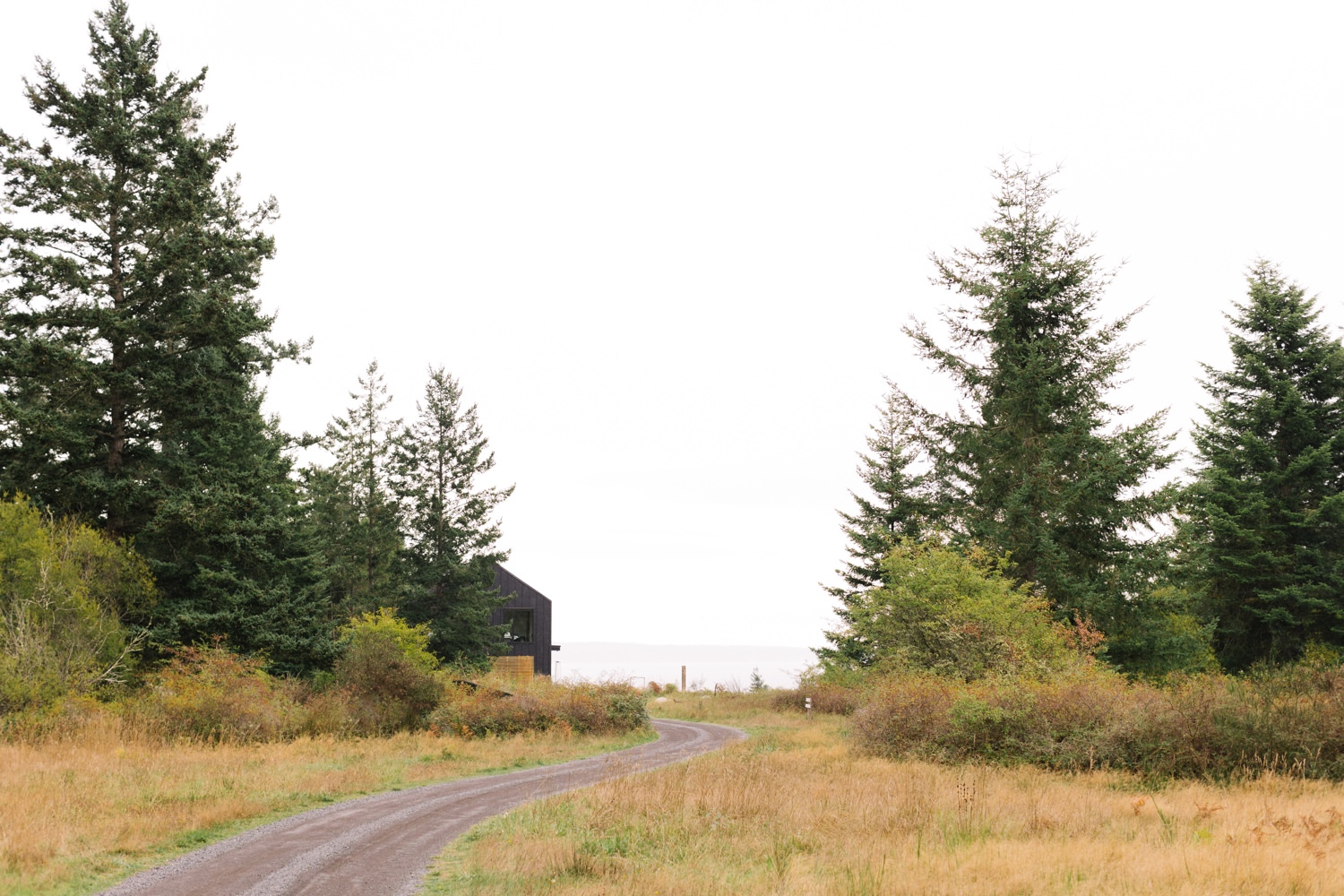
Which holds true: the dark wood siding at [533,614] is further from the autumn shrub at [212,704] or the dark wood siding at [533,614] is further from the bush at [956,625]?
the bush at [956,625]

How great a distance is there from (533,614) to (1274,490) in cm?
4245

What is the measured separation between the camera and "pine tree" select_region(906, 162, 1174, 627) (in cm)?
2902

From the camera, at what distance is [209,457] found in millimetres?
29203

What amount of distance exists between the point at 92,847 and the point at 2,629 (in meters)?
14.3

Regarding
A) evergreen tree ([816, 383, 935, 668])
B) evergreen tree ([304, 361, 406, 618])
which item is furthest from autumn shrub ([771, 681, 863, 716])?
evergreen tree ([304, 361, 406, 618])

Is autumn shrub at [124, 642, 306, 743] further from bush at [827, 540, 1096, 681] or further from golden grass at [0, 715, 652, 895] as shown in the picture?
bush at [827, 540, 1096, 681]

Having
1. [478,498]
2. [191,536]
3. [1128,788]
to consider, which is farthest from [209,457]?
[1128,788]

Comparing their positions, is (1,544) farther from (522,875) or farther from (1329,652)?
(1329,652)

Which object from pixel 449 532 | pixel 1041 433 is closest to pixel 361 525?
pixel 449 532

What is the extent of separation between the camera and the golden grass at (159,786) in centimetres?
1007

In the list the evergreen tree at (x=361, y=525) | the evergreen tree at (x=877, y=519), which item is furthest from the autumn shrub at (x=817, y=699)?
the evergreen tree at (x=361, y=525)

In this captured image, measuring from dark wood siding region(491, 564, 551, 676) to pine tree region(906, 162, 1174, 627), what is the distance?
31389 millimetres

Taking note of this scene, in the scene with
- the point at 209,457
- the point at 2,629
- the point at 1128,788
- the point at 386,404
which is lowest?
the point at 1128,788

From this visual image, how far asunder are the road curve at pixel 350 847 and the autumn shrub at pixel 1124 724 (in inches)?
273
